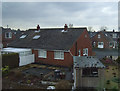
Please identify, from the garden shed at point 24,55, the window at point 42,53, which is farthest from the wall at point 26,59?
the window at point 42,53

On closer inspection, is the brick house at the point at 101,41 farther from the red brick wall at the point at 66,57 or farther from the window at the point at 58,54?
the window at the point at 58,54

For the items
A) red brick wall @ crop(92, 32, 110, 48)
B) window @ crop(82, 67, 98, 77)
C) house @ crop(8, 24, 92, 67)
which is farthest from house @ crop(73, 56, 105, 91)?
red brick wall @ crop(92, 32, 110, 48)

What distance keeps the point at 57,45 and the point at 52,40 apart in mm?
2304

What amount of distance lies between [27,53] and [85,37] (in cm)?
1135

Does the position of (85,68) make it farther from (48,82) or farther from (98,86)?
(48,82)

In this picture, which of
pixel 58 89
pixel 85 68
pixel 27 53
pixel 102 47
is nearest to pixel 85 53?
pixel 27 53

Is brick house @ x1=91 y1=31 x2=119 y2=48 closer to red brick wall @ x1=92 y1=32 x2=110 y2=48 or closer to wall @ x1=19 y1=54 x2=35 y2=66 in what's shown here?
red brick wall @ x1=92 y1=32 x2=110 y2=48

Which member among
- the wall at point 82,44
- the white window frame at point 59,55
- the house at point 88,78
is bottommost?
the house at point 88,78

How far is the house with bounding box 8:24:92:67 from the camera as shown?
66.9ft

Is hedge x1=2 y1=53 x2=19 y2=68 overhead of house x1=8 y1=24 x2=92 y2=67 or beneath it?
beneath

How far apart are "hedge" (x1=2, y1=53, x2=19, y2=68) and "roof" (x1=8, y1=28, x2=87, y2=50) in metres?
4.41

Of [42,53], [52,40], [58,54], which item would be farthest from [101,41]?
[42,53]

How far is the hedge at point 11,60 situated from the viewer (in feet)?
57.9

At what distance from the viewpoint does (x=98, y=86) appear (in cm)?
1111
